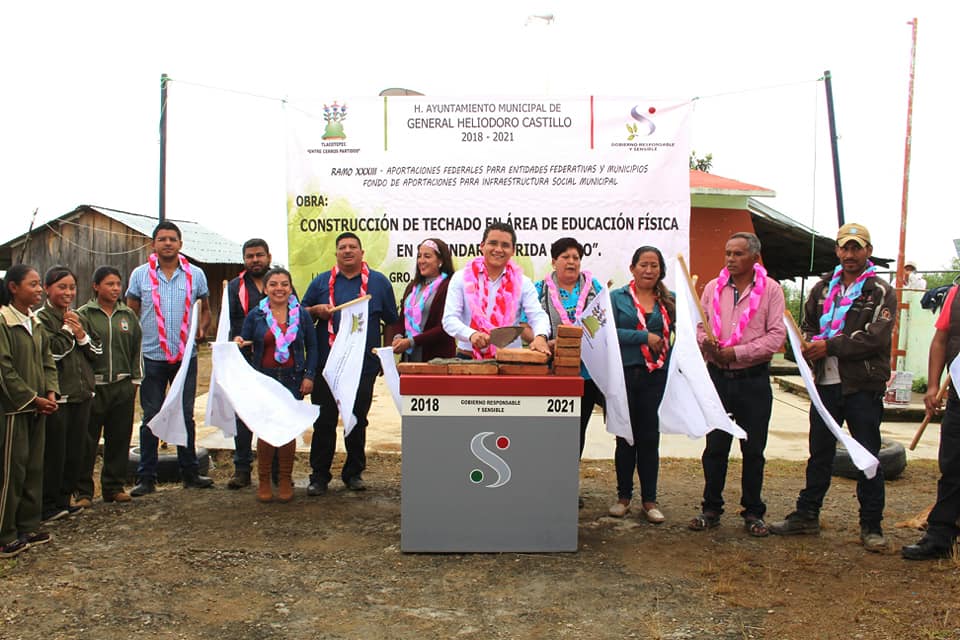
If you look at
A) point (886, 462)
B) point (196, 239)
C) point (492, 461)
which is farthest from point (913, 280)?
point (196, 239)

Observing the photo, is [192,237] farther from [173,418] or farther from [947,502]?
[947,502]

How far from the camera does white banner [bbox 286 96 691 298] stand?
265 inches

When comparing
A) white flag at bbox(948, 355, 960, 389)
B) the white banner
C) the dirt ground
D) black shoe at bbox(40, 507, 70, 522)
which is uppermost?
the white banner

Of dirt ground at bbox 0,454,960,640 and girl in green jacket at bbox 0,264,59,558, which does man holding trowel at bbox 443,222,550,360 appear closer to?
dirt ground at bbox 0,454,960,640

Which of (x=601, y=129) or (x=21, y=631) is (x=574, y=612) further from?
(x=601, y=129)

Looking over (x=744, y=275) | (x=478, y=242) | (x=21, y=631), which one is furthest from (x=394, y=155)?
(x=21, y=631)

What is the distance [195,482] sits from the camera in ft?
19.9

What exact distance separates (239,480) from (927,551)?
4.69 m

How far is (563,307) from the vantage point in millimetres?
5297

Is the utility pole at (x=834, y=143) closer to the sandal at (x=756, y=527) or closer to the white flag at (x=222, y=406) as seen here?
the sandal at (x=756, y=527)

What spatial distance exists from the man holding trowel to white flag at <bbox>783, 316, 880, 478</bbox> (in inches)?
61.1

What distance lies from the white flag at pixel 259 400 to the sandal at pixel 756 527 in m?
2.93

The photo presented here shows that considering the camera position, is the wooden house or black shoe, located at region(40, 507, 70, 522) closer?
black shoe, located at region(40, 507, 70, 522)

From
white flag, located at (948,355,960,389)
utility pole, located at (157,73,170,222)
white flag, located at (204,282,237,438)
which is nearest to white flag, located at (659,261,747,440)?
white flag, located at (948,355,960,389)
